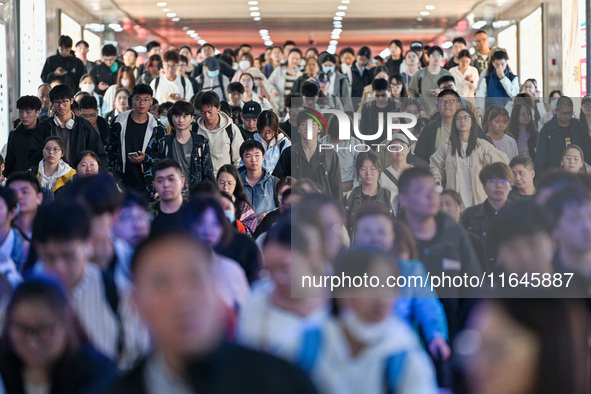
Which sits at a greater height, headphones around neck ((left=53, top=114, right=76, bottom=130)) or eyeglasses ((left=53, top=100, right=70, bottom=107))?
eyeglasses ((left=53, top=100, right=70, bottom=107))

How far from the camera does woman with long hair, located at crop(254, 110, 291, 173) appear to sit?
29.0ft

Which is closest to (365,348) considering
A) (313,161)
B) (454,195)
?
(454,195)

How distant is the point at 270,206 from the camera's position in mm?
7617

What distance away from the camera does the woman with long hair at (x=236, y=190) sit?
680cm

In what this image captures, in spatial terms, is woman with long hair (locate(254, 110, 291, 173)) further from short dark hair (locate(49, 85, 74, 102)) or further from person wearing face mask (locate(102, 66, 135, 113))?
person wearing face mask (locate(102, 66, 135, 113))

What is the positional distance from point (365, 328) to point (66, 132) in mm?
6455

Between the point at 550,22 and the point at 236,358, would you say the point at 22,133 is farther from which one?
the point at 550,22

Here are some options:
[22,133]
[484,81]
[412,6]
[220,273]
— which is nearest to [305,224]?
[220,273]

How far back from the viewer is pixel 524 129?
358 inches

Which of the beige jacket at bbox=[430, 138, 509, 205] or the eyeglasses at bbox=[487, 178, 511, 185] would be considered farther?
the beige jacket at bbox=[430, 138, 509, 205]

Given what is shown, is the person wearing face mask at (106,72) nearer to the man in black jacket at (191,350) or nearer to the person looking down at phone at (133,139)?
the person looking down at phone at (133,139)

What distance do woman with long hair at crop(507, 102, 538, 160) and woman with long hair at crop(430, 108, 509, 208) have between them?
1.34 meters

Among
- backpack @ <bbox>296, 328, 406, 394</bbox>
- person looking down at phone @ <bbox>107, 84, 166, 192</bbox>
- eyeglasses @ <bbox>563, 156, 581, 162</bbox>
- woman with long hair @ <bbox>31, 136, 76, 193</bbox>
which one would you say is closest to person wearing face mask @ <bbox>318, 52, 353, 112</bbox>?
person looking down at phone @ <bbox>107, 84, 166, 192</bbox>

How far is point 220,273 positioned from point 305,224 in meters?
0.43
